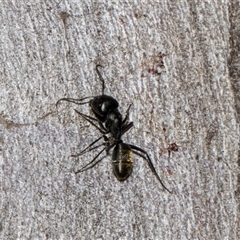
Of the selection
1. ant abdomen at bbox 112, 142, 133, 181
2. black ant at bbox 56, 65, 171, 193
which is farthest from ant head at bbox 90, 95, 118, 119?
ant abdomen at bbox 112, 142, 133, 181

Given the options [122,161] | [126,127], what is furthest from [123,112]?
[122,161]

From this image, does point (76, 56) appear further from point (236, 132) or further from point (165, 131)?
point (236, 132)

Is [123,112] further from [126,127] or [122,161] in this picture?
[122,161]

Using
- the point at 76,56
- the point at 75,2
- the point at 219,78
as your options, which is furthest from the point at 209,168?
the point at 75,2

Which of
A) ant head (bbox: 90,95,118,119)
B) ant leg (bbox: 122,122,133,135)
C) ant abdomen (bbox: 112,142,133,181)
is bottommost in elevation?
ant abdomen (bbox: 112,142,133,181)

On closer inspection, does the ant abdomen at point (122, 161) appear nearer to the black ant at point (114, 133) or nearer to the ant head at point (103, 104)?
the black ant at point (114, 133)

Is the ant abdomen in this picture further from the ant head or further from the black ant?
the ant head

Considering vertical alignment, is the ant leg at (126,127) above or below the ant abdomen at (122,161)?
above

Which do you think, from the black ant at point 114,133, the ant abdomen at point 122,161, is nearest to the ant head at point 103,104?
the black ant at point 114,133
